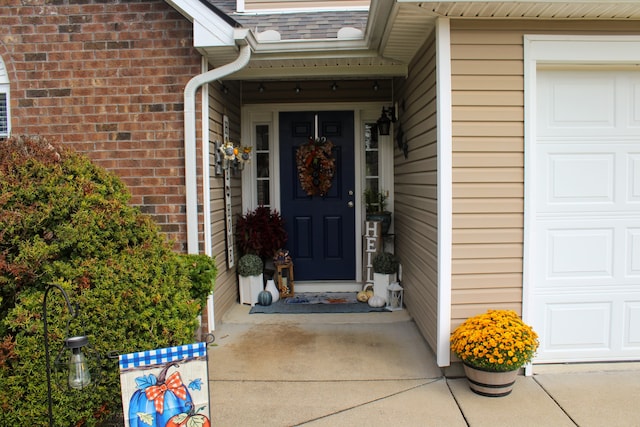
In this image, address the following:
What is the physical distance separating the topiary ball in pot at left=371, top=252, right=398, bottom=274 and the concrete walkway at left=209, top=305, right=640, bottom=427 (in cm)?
92

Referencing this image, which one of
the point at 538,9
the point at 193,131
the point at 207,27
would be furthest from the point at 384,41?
the point at 193,131

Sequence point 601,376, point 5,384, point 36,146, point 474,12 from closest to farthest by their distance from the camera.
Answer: point 5,384 → point 36,146 → point 474,12 → point 601,376

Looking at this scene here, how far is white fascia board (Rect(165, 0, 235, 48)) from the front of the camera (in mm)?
3875

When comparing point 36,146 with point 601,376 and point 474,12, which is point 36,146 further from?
point 601,376

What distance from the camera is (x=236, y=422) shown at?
9.58 feet

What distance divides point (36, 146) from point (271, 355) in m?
2.21

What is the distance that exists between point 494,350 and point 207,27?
10.3ft

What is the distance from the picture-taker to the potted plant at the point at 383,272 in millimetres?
5172

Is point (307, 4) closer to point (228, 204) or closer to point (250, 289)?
point (228, 204)

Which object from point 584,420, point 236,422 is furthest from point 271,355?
point 584,420

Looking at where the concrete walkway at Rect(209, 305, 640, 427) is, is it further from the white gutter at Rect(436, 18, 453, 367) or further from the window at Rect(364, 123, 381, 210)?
the window at Rect(364, 123, 381, 210)

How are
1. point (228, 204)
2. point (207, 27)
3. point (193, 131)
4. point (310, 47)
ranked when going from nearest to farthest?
point (207, 27), point (193, 131), point (310, 47), point (228, 204)

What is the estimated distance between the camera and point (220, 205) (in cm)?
470

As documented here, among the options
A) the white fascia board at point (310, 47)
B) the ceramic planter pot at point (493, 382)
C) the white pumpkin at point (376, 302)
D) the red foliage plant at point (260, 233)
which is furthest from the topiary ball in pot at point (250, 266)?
the ceramic planter pot at point (493, 382)
